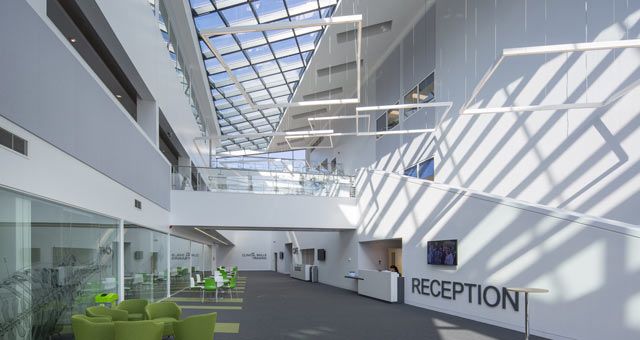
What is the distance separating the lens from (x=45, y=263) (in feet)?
21.4

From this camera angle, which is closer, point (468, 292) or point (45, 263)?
point (45, 263)

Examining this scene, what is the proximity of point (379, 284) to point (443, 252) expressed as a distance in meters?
3.56

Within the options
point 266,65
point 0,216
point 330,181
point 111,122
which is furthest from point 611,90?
point 266,65

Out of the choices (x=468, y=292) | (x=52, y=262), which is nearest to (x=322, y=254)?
(x=468, y=292)

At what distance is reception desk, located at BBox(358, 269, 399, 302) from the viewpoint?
1447 centimetres

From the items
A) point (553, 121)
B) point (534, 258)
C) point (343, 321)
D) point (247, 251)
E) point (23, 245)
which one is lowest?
point (247, 251)

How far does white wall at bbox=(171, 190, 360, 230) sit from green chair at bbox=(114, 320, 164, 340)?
10.7m

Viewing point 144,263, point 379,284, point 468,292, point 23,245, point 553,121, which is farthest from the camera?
point 379,284

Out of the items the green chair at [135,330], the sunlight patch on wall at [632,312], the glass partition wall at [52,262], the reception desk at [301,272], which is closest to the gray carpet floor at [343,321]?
the sunlight patch on wall at [632,312]

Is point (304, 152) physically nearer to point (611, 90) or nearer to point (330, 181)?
point (330, 181)

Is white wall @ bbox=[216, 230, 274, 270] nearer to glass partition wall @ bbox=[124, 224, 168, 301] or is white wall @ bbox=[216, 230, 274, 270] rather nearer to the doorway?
the doorway

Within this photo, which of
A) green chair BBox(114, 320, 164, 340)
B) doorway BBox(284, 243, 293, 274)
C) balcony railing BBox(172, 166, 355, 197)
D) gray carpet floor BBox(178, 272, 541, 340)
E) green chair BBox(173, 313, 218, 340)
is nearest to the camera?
green chair BBox(114, 320, 164, 340)

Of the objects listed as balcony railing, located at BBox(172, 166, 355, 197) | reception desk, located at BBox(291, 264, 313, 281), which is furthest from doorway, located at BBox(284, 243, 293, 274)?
balcony railing, located at BBox(172, 166, 355, 197)

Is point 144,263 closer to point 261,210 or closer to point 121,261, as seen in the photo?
point 121,261
